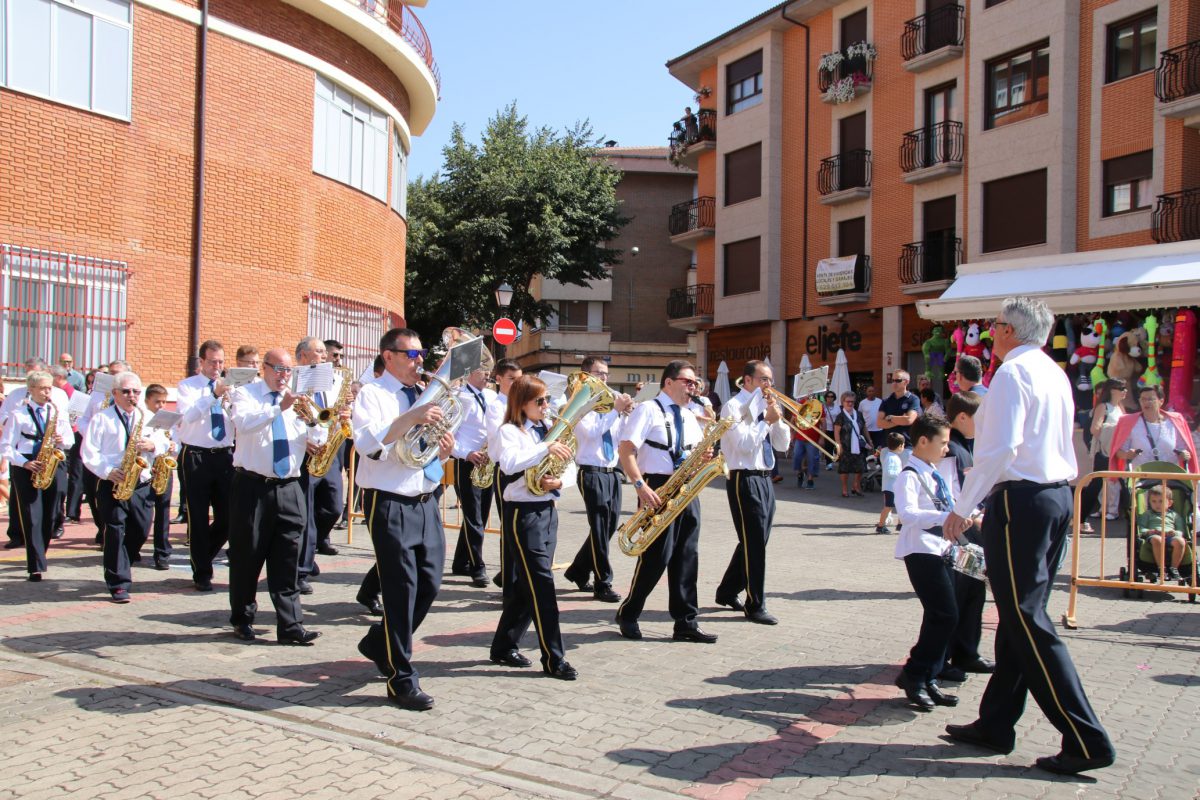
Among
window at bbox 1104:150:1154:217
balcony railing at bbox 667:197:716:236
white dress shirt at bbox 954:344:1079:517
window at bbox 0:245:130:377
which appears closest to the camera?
white dress shirt at bbox 954:344:1079:517

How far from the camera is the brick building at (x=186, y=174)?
560 inches

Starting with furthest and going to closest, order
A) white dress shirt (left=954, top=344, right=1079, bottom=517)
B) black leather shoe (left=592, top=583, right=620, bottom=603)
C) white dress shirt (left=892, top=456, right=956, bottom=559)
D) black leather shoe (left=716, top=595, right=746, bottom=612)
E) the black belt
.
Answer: black leather shoe (left=592, top=583, right=620, bottom=603) → black leather shoe (left=716, top=595, right=746, bottom=612) → the black belt → white dress shirt (left=892, top=456, right=956, bottom=559) → white dress shirt (left=954, top=344, right=1079, bottom=517)

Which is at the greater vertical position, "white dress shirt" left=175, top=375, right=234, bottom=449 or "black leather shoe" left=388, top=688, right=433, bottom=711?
"white dress shirt" left=175, top=375, right=234, bottom=449

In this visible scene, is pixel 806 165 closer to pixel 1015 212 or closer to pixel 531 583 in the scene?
pixel 1015 212

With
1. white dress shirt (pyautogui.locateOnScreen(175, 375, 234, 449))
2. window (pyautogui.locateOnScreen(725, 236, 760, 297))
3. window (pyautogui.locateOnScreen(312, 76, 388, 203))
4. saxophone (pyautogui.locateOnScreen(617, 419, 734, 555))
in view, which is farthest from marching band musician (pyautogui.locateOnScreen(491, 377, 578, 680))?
window (pyautogui.locateOnScreen(725, 236, 760, 297))

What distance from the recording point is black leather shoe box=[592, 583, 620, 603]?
8.16 meters

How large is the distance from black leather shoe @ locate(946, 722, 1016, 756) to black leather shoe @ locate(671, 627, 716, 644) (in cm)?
207

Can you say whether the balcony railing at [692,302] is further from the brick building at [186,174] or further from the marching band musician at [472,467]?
the marching band musician at [472,467]

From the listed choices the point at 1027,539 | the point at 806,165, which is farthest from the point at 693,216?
the point at 1027,539

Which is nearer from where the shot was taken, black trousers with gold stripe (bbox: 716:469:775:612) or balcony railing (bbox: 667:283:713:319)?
black trousers with gold stripe (bbox: 716:469:775:612)

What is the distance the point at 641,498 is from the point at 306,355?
3.00m

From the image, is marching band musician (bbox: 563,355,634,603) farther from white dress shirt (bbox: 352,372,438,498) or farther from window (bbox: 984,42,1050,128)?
window (bbox: 984,42,1050,128)

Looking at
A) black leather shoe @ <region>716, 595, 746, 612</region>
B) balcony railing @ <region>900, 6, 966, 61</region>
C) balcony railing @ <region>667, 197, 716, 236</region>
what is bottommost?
black leather shoe @ <region>716, 595, 746, 612</region>

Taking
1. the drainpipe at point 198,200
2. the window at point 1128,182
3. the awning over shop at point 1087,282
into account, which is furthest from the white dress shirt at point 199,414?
the window at point 1128,182
